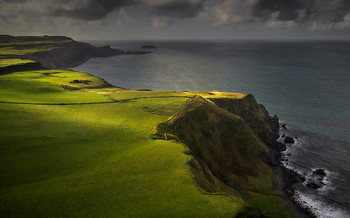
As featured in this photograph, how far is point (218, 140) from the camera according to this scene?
59.4m

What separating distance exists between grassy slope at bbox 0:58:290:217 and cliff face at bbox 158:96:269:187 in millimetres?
4718

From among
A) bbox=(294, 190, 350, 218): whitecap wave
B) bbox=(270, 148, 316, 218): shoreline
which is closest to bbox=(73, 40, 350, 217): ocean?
bbox=(294, 190, 350, 218): whitecap wave

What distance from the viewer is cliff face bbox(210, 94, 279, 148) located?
255 feet

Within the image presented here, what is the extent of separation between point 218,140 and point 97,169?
32174mm

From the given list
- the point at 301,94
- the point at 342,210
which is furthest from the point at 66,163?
the point at 301,94

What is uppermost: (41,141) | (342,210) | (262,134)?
(41,141)

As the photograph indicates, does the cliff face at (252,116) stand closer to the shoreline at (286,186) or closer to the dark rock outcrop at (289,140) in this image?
the dark rock outcrop at (289,140)

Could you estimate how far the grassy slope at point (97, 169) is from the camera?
29141 mm

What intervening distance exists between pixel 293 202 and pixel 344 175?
20738mm

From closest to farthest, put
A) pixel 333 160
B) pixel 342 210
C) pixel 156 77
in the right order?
pixel 342 210 → pixel 333 160 → pixel 156 77

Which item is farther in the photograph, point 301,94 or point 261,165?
point 301,94

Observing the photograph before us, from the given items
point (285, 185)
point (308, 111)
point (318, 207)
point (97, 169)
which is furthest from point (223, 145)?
point (308, 111)

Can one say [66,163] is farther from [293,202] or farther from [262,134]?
[262,134]

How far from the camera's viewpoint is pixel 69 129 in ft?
175
